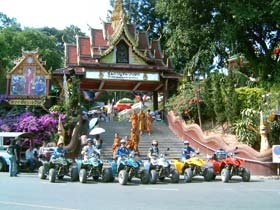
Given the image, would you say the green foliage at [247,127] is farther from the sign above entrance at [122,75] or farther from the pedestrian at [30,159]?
the pedestrian at [30,159]

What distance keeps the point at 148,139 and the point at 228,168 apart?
876 centimetres

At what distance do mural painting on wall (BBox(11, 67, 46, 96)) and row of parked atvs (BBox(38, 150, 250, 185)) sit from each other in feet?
34.5

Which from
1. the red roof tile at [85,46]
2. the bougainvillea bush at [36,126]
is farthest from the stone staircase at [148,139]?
the red roof tile at [85,46]

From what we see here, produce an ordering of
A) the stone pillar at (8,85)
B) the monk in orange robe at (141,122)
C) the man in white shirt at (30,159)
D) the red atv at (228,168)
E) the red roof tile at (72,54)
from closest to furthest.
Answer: the red atv at (228,168), the man in white shirt at (30,159), the monk in orange robe at (141,122), the stone pillar at (8,85), the red roof tile at (72,54)

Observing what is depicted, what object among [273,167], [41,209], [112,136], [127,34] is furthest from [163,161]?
[127,34]

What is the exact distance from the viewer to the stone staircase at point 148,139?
66.9ft

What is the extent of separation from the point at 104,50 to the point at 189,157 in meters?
14.8

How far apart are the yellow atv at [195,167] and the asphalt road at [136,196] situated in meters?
0.76

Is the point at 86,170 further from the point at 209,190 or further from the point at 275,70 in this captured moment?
the point at 275,70

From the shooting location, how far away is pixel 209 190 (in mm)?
11969

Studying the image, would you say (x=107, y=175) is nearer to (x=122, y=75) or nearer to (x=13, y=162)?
(x=13, y=162)

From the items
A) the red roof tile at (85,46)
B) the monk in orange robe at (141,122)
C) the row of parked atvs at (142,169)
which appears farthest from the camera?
the red roof tile at (85,46)

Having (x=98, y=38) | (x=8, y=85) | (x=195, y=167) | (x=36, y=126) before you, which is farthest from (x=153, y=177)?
(x=98, y=38)

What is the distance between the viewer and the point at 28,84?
24.9 metres
